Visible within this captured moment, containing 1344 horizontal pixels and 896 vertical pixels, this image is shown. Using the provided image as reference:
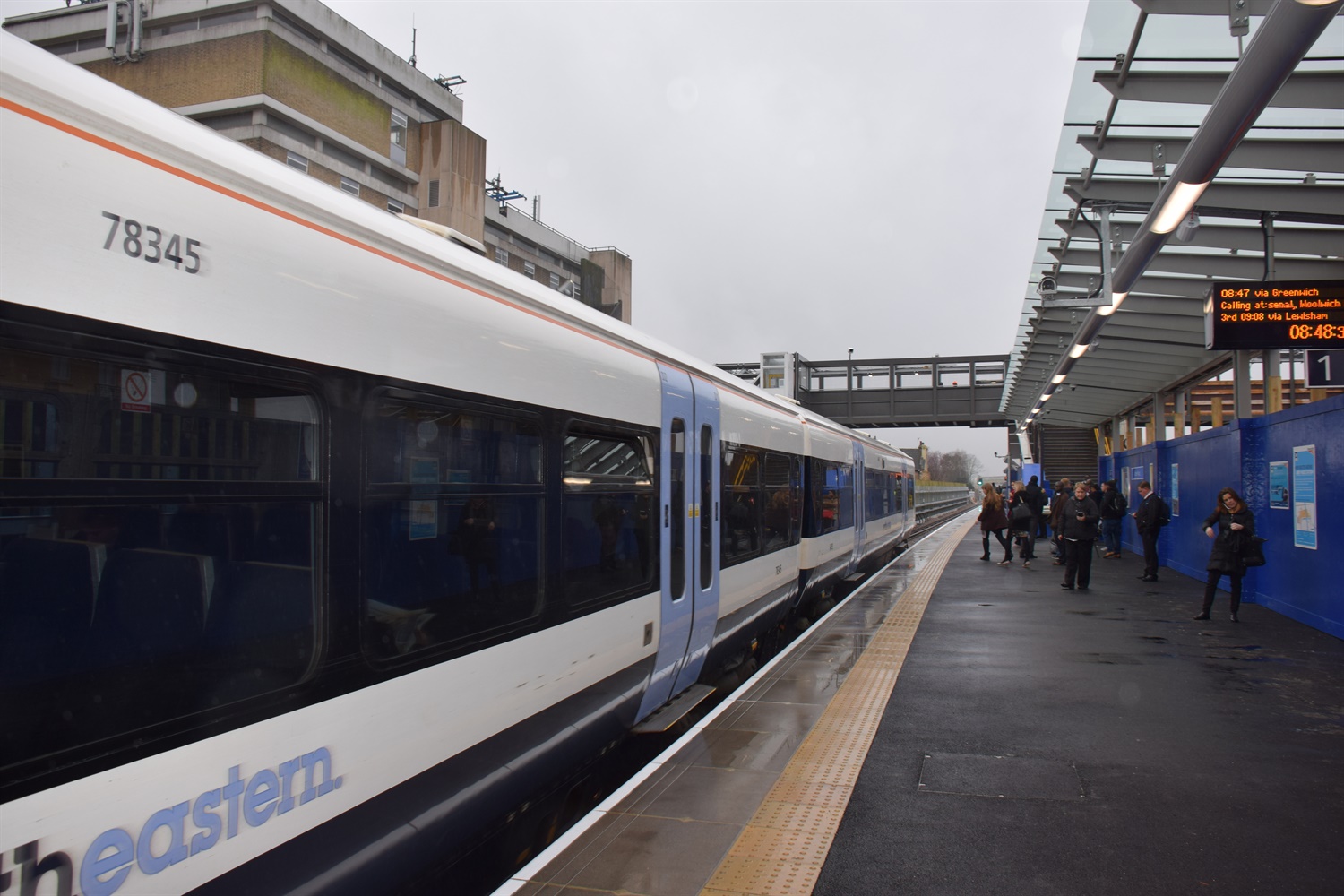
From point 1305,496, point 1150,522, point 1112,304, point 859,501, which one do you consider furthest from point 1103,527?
point 1112,304

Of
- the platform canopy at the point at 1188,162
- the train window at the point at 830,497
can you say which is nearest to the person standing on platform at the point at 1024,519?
the platform canopy at the point at 1188,162

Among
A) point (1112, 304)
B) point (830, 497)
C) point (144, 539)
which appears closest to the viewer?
point (144, 539)

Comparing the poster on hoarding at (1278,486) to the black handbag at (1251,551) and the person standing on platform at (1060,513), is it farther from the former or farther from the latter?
the person standing on platform at (1060,513)

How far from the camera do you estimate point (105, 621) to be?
213 centimetres

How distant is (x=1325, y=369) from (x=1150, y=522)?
10.7 ft

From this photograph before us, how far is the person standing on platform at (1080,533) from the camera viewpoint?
1250 centimetres

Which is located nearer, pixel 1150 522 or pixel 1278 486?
pixel 1278 486

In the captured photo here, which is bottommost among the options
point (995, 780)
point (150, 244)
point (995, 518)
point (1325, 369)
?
point (995, 780)

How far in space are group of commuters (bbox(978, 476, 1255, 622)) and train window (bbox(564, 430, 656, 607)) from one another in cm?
719

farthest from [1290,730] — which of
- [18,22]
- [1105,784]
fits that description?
[18,22]

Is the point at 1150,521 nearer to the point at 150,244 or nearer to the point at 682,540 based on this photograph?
the point at 682,540

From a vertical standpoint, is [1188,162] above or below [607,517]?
above

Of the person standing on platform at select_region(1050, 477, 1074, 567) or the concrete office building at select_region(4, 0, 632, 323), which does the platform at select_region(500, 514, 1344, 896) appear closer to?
the person standing on platform at select_region(1050, 477, 1074, 567)

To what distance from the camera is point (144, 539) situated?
2.20 meters
